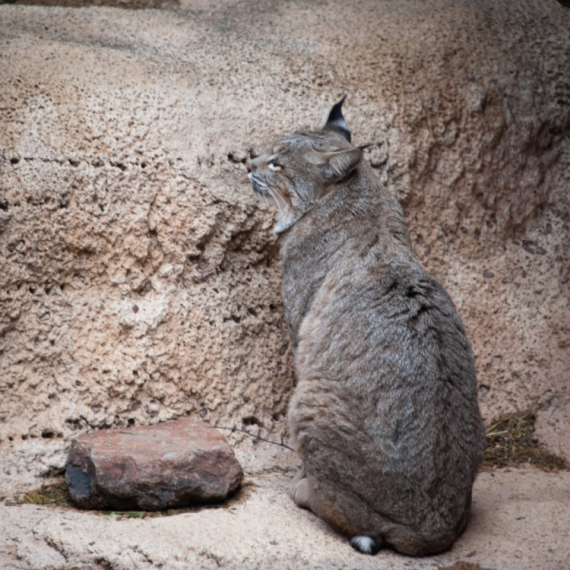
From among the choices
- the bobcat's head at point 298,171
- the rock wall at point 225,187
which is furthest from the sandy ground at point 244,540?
the bobcat's head at point 298,171

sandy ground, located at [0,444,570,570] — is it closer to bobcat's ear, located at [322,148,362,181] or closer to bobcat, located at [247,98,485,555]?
bobcat, located at [247,98,485,555]

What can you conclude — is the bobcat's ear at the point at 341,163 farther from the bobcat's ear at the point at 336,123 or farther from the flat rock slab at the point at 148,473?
the flat rock slab at the point at 148,473

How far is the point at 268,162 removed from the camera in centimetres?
536

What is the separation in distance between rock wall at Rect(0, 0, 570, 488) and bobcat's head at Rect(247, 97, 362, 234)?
1.17ft

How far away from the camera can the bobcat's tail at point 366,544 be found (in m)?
4.19

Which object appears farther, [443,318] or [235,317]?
[235,317]

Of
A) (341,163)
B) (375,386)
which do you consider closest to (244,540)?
(375,386)

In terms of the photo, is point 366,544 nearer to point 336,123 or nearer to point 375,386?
point 375,386

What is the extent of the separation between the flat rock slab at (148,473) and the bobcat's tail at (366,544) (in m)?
0.93

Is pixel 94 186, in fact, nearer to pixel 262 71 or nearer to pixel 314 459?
pixel 262 71

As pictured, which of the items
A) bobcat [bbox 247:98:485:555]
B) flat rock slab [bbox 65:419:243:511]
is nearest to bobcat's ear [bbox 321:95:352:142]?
bobcat [bbox 247:98:485:555]

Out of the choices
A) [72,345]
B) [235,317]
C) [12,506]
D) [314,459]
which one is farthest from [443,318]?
[12,506]

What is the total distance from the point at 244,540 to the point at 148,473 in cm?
77

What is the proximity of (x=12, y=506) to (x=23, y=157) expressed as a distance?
249cm
